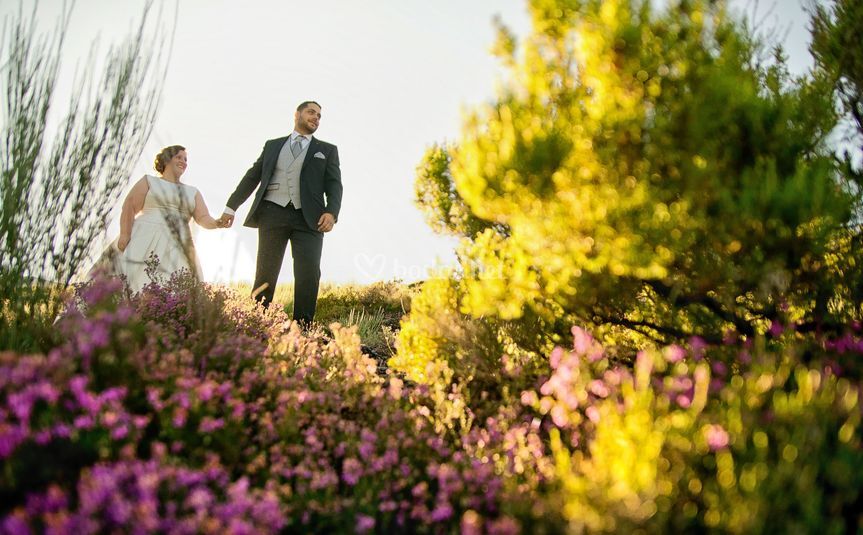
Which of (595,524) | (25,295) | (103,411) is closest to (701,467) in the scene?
(595,524)

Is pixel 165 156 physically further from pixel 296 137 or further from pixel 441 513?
pixel 441 513

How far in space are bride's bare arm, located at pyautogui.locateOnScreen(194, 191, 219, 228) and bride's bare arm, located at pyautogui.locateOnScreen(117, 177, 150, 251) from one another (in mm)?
630

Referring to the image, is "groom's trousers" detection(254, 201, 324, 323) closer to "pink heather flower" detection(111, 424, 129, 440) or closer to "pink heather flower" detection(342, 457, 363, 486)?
"pink heather flower" detection(342, 457, 363, 486)

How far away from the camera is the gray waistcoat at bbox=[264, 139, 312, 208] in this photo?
6.59 meters

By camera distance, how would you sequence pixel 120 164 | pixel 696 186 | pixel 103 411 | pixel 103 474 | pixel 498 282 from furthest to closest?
pixel 120 164 < pixel 498 282 < pixel 696 186 < pixel 103 411 < pixel 103 474

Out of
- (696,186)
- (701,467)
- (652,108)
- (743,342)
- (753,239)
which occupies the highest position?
(652,108)

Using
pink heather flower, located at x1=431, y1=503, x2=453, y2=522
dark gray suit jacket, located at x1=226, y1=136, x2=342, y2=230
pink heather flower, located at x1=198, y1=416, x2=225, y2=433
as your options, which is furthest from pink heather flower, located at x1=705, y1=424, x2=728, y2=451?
dark gray suit jacket, located at x1=226, y1=136, x2=342, y2=230

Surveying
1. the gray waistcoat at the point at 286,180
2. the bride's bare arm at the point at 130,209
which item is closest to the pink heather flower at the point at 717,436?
the gray waistcoat at the point at 286,180

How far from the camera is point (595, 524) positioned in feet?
5.51

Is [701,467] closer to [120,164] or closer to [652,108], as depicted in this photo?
[652,108]

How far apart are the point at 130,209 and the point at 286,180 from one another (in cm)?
175

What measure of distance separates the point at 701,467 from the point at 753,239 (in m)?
1.30

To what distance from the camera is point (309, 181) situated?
6.61m

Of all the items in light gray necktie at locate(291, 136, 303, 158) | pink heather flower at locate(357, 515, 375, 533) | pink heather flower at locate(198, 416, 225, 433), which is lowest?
pink heather flower at locate(357, 515, 375, 533)
